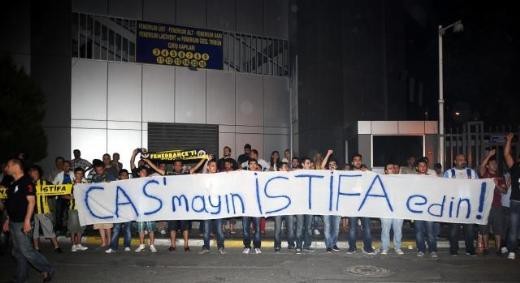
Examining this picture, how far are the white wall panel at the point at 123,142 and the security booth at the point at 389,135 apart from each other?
344 inches

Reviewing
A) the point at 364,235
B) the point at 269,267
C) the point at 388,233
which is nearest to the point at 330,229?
the point at 364,235

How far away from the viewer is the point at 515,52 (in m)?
24.0

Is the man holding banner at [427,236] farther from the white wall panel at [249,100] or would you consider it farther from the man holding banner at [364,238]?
the white wall panel at [249,100]

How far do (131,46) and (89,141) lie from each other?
13.7 feet

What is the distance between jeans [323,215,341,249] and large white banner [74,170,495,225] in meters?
0.15

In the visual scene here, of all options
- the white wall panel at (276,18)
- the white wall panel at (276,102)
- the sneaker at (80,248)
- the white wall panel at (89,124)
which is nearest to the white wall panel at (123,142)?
the white wall panel at (89,124)

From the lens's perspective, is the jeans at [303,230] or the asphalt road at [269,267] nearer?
the asphalt road at [269,267]

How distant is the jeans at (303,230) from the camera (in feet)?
31.1

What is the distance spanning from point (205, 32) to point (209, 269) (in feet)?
47.3

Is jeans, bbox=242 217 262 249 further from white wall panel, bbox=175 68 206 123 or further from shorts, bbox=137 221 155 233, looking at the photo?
white wall panel, bbox=175 68 206 123

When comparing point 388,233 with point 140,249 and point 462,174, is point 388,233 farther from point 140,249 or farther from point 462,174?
point 140,249

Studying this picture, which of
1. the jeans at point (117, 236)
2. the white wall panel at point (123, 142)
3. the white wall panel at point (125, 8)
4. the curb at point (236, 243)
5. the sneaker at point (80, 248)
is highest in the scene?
the white wall panel at point (125, 8)

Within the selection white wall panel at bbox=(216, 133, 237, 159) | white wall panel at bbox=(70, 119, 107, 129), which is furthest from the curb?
white wall panel at bbox=(216, 133, 237, 159)

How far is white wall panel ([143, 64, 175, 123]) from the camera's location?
19453 millimetres
